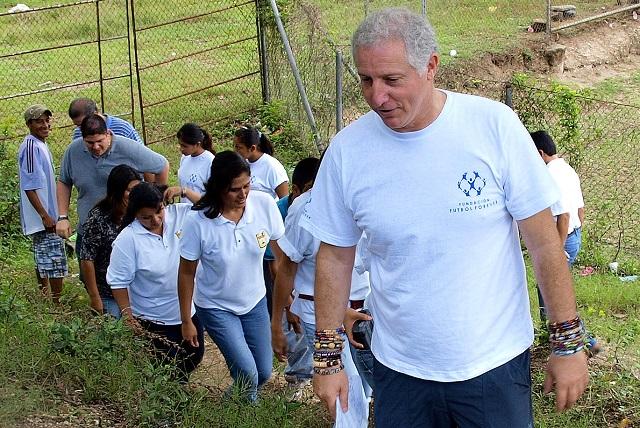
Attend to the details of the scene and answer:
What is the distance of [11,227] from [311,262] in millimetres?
5349

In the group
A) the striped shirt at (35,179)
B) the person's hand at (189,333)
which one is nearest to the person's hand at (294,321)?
the person's hand at (189,333)

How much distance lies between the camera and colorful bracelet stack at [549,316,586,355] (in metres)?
3.04

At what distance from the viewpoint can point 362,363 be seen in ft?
15.0

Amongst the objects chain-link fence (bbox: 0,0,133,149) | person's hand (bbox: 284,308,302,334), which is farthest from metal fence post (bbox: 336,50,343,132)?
person's hand (bbox: 284,308,302,334)

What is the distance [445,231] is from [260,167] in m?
4.60

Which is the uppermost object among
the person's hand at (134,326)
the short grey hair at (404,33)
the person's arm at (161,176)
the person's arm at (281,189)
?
the short grey hair at (404,33)

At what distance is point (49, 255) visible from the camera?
7.68 metres

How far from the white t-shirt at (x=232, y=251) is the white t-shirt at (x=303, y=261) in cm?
35

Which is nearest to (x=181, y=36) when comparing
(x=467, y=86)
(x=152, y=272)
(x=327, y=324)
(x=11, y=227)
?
(x=467, y=86)

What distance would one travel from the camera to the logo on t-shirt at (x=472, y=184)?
9.58 ft

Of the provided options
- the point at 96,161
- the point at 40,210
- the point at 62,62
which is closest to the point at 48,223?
the point at 40,210

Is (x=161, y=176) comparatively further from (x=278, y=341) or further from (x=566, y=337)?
(x=566, y=337)

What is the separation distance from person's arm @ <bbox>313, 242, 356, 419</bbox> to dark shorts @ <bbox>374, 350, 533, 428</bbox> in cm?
19

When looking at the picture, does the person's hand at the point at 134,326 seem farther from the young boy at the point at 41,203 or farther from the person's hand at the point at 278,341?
the young boy at the point at 41,203
